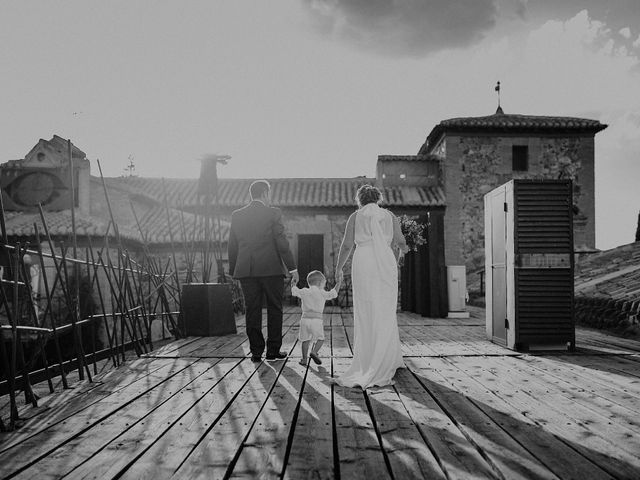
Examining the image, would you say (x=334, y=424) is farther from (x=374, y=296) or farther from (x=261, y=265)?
(x=261, y=265)

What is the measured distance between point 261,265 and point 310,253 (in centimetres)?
982

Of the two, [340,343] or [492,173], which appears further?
[492,173]

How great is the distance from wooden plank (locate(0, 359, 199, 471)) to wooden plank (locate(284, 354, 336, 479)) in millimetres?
968

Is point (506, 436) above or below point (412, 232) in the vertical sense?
below

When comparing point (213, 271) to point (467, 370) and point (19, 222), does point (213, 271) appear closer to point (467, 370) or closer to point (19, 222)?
point (19, 222)

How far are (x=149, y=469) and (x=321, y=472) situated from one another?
2.00 ft

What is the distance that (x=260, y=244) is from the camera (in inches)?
179

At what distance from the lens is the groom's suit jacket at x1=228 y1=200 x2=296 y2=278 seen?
4.52 m

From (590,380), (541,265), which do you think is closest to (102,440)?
(590,380)

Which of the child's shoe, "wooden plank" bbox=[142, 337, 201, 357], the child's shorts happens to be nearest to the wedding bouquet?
"wooden plank" bbox=[142, 337, 201, 357]

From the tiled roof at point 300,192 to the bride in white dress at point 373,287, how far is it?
10475 mm

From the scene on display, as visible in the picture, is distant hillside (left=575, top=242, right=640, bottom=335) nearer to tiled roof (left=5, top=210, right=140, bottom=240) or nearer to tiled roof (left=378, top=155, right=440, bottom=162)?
tiled roof (left=378, top=155, right=440, bottom=162)

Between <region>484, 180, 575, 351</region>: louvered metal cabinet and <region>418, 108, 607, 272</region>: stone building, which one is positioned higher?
<region>418, 108, 607, 272</region>: stone building

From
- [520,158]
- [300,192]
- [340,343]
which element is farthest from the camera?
[520,158]
